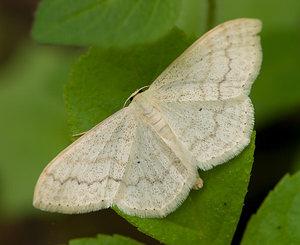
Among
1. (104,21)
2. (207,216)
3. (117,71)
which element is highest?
(104,21)

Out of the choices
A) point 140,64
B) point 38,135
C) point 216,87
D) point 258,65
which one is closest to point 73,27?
point 140,64

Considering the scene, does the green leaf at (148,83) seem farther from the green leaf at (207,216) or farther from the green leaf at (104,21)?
the green leaf at (104,21)

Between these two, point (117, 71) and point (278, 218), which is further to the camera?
point (117, 71)

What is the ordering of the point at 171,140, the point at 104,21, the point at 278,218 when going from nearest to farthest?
the point at 104,21 < the point at 278,218 < the point at 171,140

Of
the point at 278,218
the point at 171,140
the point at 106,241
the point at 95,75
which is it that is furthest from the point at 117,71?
the point at 278,218

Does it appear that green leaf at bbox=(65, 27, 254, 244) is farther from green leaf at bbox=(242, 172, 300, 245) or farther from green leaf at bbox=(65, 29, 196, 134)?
green leaf at bbox=(242, 172, 300, 245)

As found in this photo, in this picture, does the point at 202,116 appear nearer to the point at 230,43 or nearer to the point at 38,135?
the point at 230,43

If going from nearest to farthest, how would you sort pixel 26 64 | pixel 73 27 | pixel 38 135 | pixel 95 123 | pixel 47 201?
pixel 73 27 → pixel 47 201 → pixel 95 123 → pixel 38 135 → pixel 26 64

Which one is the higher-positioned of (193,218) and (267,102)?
(193,218)

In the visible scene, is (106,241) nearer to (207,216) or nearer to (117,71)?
(207,216)
